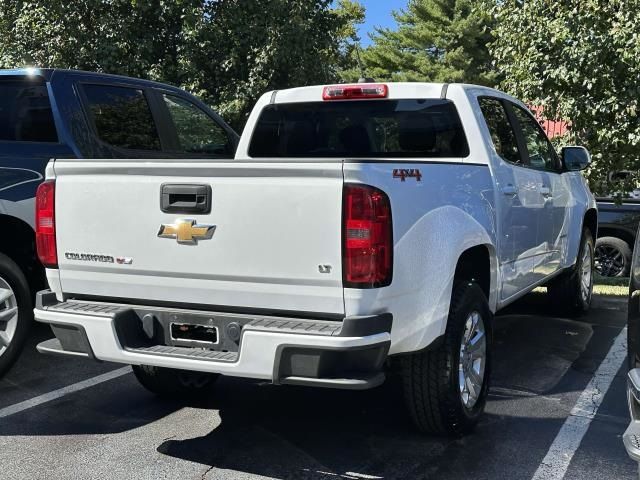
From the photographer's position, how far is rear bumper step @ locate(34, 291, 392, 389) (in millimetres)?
3066

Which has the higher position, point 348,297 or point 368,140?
point 368,140

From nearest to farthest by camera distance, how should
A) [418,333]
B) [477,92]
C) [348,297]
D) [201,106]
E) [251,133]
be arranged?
[348,297] → [418,333] → [477,92] → [251,133] → [201,106]

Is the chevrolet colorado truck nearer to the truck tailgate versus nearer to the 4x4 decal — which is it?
the truck tailgate

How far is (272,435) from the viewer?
13.1 ft

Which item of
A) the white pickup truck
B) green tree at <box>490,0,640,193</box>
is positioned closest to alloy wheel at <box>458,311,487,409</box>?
the white pickup truck

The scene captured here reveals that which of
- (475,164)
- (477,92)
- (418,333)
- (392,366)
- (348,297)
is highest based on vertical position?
(477,92)

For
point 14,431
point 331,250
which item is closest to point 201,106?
point 14,431

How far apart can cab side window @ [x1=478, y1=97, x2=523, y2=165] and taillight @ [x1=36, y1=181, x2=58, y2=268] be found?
2.72m

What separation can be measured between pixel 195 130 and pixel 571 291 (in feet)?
12.1

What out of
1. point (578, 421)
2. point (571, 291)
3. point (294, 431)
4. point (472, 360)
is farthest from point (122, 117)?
point (571, 291)

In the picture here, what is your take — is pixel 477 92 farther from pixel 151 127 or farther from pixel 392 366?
pixel 151 127

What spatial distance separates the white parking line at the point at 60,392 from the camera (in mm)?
4410

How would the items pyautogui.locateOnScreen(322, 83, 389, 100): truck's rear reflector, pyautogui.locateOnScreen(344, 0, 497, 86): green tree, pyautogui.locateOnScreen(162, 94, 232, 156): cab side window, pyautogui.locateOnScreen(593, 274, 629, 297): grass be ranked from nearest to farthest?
pyautogui.locateOnScreen(322, 83, 389, 100): truck's rear reflector → pyautogui.locateOnScreen(162, 94, 232, 156): cab side window → pyautogui.locateOnScreen(593, 274, 629, 297): grass → pyautogui.locateOnScreen(344, 0, 497, 86): green tree

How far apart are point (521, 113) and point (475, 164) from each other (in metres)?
1.66
